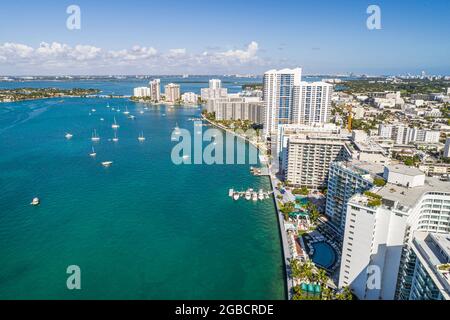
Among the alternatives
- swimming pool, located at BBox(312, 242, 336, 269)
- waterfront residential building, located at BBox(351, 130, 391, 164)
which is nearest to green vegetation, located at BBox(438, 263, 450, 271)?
swimming pool, located at BBox(312, 242, 336, 269)

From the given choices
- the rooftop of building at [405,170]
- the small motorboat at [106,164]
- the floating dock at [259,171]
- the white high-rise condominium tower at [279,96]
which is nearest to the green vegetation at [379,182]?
the rooftop of building at [405,170]

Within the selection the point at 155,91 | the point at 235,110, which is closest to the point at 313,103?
the point at 235,110

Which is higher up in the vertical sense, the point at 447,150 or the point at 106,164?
the point at 447,150

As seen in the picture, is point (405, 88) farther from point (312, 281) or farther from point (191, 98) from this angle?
point (312, 281)

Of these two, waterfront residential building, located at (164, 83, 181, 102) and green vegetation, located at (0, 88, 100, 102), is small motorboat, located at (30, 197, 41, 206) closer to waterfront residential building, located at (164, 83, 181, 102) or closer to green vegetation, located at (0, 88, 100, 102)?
waterfront residential building, located at (164, 83, 181, 102)

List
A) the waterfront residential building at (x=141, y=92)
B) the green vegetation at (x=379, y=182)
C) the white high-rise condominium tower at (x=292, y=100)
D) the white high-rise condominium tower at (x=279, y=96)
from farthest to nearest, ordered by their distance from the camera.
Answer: the waterfront residential building at (x=141, y=92) < the white high-rise condominium tower at (x=279, y=96) < the white high-rise condominium tower at (x=292, y=100) < the green vegetation at (x=379, y=182)

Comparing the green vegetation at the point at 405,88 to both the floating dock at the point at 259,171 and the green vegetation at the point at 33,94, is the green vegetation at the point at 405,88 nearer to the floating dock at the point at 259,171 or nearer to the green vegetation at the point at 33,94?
the floating dock at the point at 259,171

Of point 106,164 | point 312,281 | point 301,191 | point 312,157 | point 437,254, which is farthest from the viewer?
point 106,164
